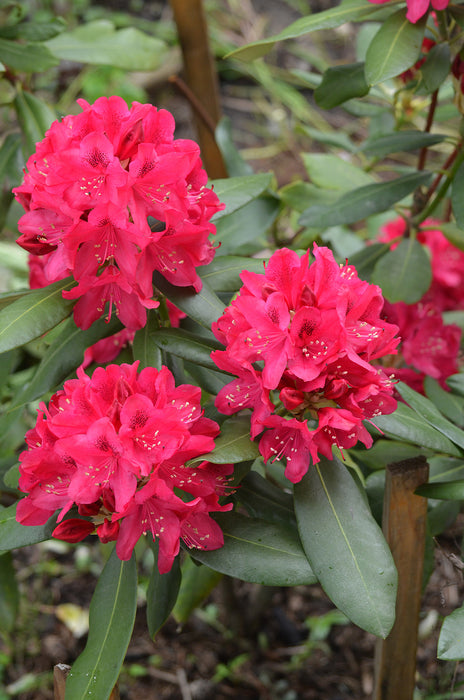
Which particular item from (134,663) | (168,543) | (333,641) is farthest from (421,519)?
(134,663)

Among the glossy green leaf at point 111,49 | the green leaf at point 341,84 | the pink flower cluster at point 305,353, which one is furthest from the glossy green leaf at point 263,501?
the glossy green leaf at point 111,49

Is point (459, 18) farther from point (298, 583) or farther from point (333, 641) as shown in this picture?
point (333, 641)

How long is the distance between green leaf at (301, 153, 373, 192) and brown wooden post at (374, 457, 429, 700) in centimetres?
90

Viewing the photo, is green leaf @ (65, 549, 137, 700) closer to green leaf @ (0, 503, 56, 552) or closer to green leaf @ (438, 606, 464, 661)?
green leaf @ (0, 503, 56, 552)

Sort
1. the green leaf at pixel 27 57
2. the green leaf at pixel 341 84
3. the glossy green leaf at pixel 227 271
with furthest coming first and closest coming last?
the green leaf at pixel 27 57, the green leaf at pixel 341 84, the glossy green leaf at pixel 227 271

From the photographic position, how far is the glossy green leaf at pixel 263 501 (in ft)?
3.41


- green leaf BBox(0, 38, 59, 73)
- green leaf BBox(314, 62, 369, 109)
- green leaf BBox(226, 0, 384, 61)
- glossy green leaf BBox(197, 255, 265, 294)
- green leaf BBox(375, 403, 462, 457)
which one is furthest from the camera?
green leaf BBox(0, 38, 59, 73)

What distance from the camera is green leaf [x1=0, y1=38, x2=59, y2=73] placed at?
4.57 feet

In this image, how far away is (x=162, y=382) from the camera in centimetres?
85

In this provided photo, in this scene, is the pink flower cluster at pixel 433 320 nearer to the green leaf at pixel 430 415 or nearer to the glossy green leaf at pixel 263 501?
the green leaf at pixel 430 415

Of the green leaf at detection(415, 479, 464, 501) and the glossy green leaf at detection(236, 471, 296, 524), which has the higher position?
the green leaf at detection(415, 479, 464, 501)

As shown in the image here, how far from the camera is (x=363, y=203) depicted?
4.48 feet

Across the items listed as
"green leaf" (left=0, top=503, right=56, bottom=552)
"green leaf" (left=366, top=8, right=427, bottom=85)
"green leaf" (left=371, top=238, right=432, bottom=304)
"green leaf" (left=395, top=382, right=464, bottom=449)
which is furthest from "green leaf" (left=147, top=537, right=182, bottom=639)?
"green leaf" (left=366, top=8, right=427, bottom=85)

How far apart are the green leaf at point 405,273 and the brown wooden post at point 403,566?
46cm
